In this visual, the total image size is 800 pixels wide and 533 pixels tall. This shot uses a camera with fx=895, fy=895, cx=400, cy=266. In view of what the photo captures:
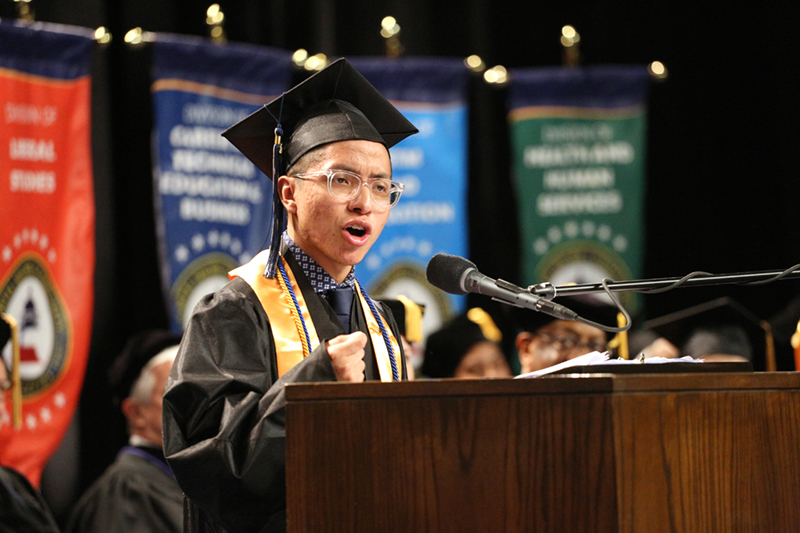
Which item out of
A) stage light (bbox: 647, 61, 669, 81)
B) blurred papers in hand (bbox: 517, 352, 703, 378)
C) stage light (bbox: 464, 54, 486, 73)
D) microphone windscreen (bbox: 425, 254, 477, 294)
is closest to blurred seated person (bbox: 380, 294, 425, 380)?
microphone windscreen (bbox: 425, 254, 477, 294)

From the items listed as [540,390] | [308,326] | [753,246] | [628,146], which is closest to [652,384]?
[540,390]

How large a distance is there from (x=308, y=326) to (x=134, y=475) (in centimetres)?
225

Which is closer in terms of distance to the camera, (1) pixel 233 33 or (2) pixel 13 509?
(2) pixel 13 509

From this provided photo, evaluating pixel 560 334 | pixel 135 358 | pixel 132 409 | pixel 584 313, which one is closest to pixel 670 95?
pixel 584 313

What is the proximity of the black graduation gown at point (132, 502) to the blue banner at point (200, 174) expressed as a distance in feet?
2.47

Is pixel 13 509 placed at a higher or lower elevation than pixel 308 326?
lower

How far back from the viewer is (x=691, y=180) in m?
5.88

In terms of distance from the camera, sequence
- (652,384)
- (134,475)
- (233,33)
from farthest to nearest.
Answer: (233,33)
(134,475)
(652,384)

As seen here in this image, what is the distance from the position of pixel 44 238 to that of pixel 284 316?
2.53 m

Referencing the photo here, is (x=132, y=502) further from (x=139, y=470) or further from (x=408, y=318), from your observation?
(x=408, y=318)

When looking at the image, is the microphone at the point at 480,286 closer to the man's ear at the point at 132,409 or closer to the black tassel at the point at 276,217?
the black tassel at the point at 276,217

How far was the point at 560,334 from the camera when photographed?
4.25m

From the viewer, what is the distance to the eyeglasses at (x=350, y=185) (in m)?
2.10

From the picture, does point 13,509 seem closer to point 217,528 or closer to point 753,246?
point 217,528
